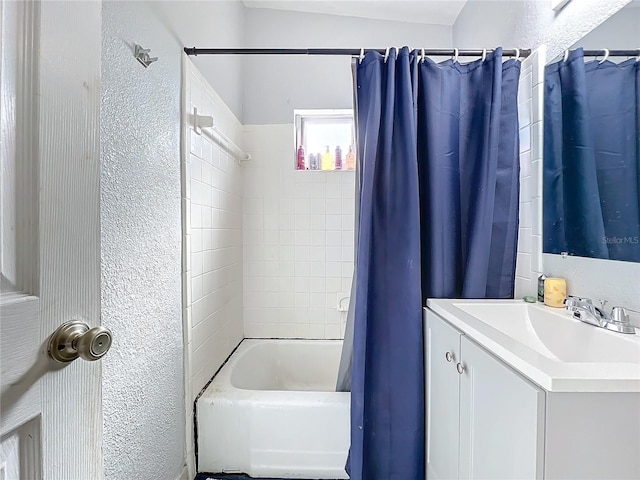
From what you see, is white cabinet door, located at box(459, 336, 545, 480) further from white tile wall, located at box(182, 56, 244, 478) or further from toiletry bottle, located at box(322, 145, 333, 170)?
toiletry bottle, located at box(322, 145, 333, 170)

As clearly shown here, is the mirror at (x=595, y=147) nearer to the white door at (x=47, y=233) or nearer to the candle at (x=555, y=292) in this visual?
the candle at (x=555, y=292)

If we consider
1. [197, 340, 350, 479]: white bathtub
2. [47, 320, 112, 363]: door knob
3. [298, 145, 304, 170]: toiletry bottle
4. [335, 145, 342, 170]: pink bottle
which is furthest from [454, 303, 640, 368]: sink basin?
[298, 145, 304, 170]: toiletry bottle

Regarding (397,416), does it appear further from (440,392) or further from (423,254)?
(423,254)

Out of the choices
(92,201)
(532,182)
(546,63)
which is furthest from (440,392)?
(546,63)

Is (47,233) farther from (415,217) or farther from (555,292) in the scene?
(555,292)

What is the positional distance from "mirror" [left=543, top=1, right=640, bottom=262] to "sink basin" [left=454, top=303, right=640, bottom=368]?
240 mm

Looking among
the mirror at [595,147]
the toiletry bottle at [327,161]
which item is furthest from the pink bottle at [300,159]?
the mirror at [595,147]

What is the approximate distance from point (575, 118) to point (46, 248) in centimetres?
156

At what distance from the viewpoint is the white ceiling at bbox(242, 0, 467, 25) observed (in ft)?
6.93

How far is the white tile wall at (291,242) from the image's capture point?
237cm

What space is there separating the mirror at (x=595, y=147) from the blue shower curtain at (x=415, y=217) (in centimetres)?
16

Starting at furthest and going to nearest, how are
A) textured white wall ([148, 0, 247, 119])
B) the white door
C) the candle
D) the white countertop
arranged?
textured white wall ([148, 0, 247, 119]), the candle, the white countertop, the white door

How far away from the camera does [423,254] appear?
57.6 inches

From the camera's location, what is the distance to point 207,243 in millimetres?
1705
